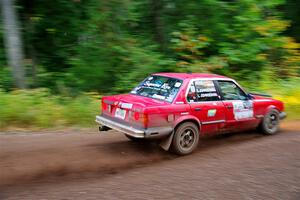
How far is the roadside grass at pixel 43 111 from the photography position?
27.5 ft

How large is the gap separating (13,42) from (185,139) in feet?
23.1

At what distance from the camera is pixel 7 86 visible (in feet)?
37.0

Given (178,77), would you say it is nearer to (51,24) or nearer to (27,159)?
(27,159)

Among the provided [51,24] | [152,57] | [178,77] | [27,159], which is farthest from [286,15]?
[27,159]

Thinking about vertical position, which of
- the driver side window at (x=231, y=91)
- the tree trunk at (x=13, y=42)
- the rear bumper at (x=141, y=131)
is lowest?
the rear bumper at (x=141, y=131)

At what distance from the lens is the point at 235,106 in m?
7.35

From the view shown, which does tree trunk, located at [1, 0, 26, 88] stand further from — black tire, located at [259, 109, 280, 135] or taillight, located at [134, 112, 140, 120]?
black tire, located at [259, 109, 280, 135]

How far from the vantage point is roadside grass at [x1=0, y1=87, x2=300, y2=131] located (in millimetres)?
8383

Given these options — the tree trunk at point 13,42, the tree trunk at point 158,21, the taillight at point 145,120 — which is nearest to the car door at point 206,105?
the taillight at point 145,120

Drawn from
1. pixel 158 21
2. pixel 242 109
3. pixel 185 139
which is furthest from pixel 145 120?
pixel 158 21

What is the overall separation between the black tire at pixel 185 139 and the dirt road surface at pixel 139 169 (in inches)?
5.7

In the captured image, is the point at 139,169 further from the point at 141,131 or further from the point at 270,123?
the point at 270,123

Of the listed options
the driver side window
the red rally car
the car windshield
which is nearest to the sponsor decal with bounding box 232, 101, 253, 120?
the red rally car

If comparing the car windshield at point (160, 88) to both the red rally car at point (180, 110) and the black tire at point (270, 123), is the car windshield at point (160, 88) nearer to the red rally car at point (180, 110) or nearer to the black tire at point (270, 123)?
the red rally car at point (180, 110)
